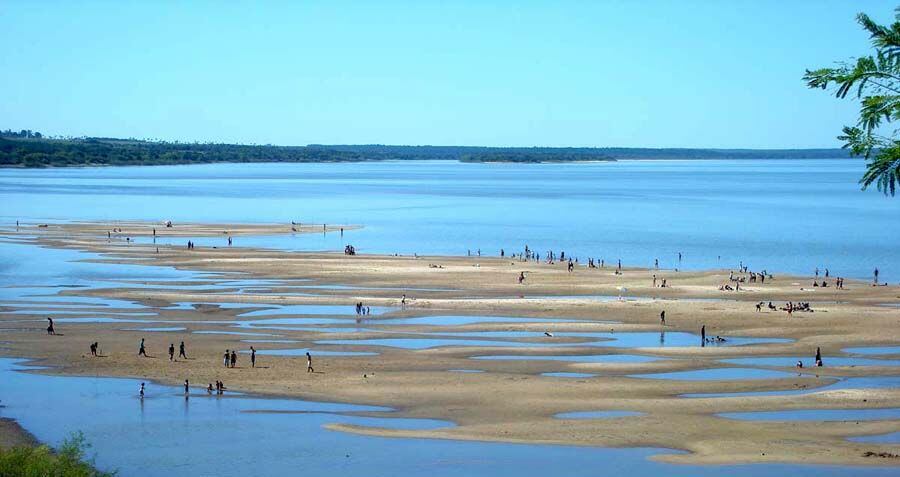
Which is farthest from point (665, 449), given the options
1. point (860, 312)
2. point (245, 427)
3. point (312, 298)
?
point (312, 298)

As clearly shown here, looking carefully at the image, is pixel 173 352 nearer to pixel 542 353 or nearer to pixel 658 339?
pixel 542 353

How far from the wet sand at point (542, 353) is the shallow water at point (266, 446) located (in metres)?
0.77

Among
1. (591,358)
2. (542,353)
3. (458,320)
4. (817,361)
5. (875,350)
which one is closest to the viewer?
(817,361)

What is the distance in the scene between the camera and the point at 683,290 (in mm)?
52125

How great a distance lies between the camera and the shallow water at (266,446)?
22.9m

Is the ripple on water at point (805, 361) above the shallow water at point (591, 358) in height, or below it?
above

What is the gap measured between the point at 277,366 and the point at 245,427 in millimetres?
6757

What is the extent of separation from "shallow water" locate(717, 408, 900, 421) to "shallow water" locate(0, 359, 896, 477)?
4.07 metres

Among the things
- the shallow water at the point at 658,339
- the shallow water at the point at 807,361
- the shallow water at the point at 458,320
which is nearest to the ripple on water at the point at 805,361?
the shallow water at the point at 807,361

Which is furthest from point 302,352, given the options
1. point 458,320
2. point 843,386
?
point 843,386

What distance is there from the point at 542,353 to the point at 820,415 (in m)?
10.3

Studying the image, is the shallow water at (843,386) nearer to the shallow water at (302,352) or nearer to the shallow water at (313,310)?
the shallow water at (302,352)

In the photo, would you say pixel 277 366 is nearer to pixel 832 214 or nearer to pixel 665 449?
pixel 665 449

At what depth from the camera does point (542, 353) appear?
3553 centimetres
